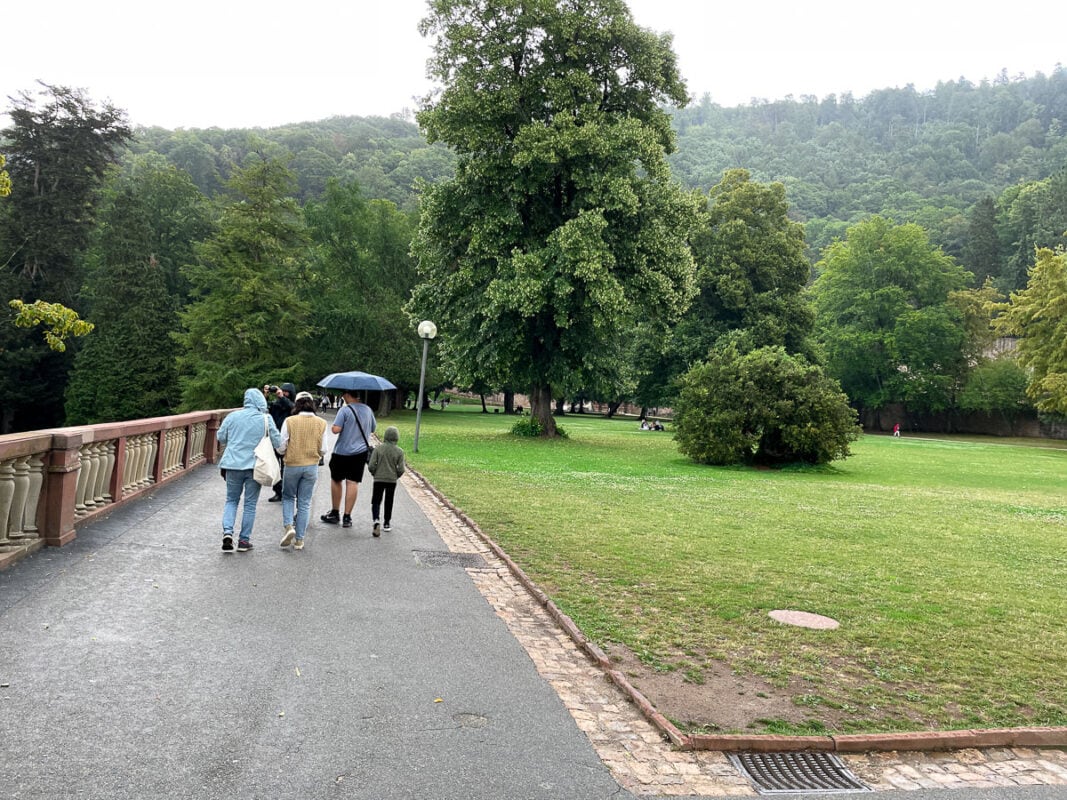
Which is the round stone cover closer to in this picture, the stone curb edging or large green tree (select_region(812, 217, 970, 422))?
the stone curb edging

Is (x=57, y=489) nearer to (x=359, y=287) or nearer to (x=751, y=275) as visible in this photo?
(x=751, y=275)

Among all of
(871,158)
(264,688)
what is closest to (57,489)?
(264,688)

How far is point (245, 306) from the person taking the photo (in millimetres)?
49469

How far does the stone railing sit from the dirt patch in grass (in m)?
5.85

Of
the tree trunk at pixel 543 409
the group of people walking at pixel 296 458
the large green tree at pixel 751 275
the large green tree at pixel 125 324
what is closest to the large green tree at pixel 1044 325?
the large green tree at pixel 751 275

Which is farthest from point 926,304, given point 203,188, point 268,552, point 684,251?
point 203,188

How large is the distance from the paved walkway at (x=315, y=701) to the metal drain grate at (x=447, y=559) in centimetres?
123

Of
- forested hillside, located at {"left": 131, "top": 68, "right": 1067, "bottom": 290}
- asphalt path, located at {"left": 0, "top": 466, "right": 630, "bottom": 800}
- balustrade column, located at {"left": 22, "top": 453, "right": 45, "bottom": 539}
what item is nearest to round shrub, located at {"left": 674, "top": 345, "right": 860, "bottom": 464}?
asphalt path, located at {"left": 0, "top": 466, "right": 630, "bottom": 800}

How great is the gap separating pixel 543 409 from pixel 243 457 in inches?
952

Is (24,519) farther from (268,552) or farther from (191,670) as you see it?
(191,670)

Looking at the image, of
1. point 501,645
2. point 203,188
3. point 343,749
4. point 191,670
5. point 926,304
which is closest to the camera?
point 343,749

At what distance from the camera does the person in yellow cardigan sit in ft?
31.3

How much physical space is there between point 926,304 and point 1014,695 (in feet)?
241

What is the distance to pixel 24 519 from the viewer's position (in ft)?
25.8
